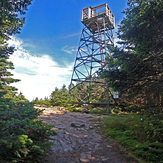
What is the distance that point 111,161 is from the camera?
316 centimetres

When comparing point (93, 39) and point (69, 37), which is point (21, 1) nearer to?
point (69, 37)

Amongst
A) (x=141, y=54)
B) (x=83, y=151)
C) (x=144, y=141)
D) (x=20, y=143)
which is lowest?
(x=83, y=151)

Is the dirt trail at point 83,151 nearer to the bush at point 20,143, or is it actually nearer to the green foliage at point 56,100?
the bush at point 20,143

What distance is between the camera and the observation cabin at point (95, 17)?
13.6m

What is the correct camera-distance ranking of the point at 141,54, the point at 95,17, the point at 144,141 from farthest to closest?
the point at 95,17
the point at 141,54
the point at 144,141

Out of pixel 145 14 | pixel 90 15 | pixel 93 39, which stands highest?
pixel 90 15

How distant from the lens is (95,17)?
13758mm

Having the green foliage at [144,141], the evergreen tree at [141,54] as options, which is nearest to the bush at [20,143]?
the green foliage at [144,141]

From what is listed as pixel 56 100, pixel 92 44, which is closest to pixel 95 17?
pixel 92 44

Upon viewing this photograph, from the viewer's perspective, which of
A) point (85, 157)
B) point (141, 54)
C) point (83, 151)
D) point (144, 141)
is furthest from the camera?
point (141, 54)

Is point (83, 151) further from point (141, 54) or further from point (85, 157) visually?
point (141, 54)

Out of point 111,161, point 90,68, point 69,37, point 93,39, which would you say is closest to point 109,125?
point 111,161

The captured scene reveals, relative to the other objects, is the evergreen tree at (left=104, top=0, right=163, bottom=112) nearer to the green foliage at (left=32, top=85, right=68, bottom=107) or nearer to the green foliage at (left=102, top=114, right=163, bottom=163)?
the green foliage at (left=102, top=114, right=163, bottom=163)

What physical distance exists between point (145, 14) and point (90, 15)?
11873 millimetres
